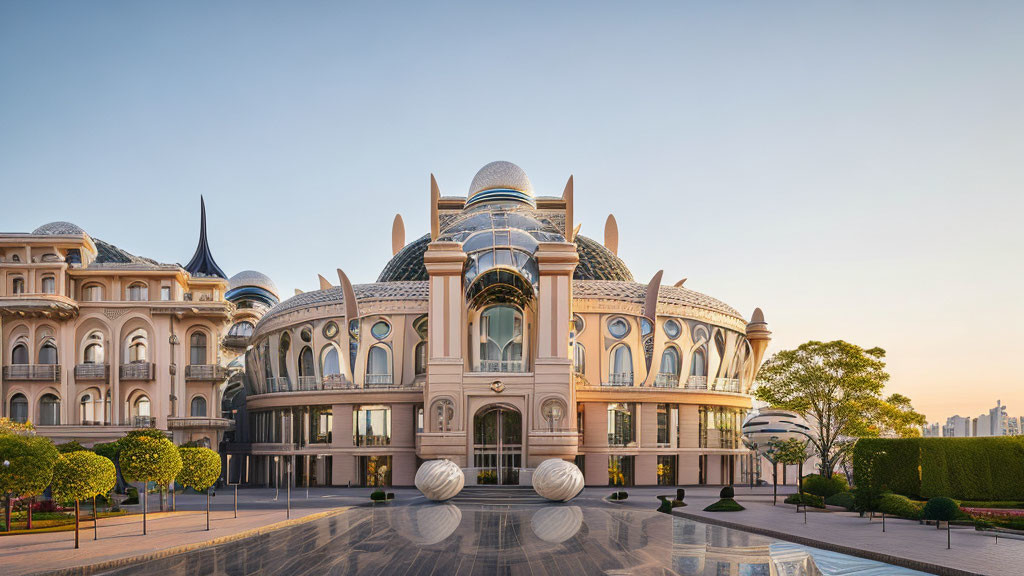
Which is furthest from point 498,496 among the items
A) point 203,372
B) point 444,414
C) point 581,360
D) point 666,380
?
point 203,372

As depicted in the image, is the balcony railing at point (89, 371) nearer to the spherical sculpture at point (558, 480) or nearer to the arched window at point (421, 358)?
the arched window at point (421, 358)

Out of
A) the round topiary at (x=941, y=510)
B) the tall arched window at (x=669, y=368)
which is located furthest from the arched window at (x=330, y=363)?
the round topiary at (x=941, y=510)

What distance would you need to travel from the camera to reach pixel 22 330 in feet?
189

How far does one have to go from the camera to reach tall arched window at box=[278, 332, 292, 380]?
66.6 meters

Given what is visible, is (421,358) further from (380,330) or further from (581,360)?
(581,360)

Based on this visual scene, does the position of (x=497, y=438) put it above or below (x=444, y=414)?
below

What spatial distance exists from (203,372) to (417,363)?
16026 millimetres

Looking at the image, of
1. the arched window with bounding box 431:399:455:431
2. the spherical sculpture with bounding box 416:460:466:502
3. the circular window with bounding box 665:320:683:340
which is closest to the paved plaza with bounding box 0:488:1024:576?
the spherical sculpture with bounding box 416:460:466:502

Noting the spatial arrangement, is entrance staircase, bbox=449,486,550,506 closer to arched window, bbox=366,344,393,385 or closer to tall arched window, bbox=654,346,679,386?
arched window, bbox=366,344,393,385

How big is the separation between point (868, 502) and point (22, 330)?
185 ft

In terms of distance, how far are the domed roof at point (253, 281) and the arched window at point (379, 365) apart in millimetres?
37518

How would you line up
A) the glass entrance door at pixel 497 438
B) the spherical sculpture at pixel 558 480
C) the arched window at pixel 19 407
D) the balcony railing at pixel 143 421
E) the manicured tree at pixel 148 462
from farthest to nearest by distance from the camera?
the balcony railing at pixel 143 421
the arched window at pixel 19 407
the glass entrance door at pixel 497 438
the spherical sculpture at pixel 558 480
the manicured tree at pixel 148 462

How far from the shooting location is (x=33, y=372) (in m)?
56.9

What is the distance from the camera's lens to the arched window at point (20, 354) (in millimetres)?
57812
